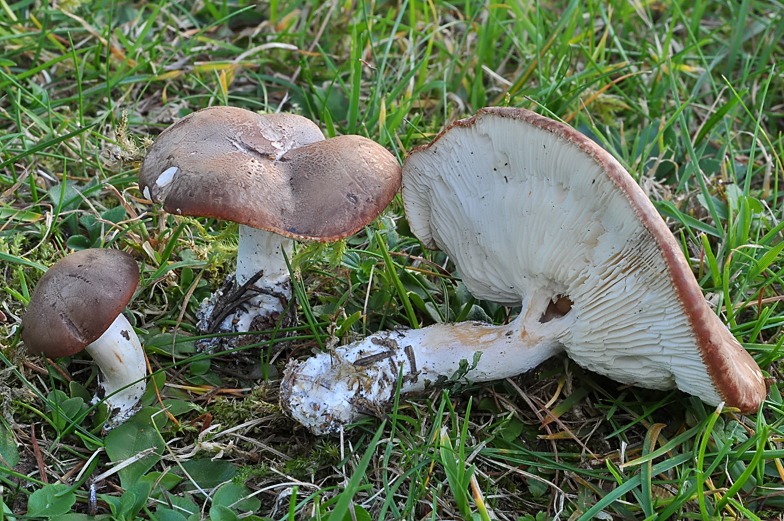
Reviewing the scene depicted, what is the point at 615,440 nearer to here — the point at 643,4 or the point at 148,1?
the point at 643,4

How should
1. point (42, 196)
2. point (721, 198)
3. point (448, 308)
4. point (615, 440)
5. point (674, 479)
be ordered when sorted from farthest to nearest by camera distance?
point (721, 198) → point (42, 196) → point (448, 308) → point (615, 440) → point (674, 479)

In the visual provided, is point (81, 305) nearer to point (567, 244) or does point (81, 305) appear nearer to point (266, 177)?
point (266, 177)

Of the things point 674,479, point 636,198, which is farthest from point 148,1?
point 674,479

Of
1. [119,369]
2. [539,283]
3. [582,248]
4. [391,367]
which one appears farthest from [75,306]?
[582,248]

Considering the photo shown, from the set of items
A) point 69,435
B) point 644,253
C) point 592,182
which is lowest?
point 69,435

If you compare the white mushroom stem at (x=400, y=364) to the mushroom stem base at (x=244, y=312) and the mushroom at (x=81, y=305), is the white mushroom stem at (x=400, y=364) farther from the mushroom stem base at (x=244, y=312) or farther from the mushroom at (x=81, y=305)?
the mushroom at (x=81, y=305)

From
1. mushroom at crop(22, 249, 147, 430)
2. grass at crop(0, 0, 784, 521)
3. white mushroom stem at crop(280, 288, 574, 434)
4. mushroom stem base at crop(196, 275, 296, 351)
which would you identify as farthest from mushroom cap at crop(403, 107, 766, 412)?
mushroom at crop(22, 249, 147, 430)

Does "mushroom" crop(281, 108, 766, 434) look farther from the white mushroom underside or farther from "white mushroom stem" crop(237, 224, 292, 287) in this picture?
"white mushroom stem" crop(237, 224, 292, 287)

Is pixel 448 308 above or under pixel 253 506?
above
